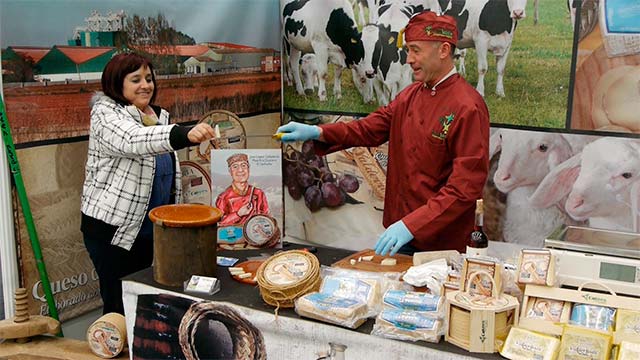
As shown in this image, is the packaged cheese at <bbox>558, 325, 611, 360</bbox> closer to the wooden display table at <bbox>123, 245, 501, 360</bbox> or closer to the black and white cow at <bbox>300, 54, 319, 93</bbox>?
the wooden display table at <bbox>123, 245, 501, 360</bbox>

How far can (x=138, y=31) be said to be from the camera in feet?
10.7

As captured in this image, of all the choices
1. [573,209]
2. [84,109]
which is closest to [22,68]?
[84,109]

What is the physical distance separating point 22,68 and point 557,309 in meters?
2.33

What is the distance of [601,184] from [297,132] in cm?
151

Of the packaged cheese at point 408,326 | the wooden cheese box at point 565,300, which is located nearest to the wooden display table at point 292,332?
the packaged cheese at point 408,326

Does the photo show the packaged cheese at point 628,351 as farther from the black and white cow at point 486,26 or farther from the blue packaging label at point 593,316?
the black and white cow at point 486,26

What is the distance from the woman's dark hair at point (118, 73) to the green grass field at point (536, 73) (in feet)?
5.63

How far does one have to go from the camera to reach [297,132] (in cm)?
280

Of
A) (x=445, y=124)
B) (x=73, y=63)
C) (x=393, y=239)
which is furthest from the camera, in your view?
(x=73, y=63)

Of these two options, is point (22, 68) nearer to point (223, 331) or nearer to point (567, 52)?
point (223, 331)

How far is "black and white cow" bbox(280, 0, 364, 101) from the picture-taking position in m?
3.85

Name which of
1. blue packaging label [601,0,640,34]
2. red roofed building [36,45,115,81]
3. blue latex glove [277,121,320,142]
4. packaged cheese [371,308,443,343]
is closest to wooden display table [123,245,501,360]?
packaged cheese [371,308,443,343]

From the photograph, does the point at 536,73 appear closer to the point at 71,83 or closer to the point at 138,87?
the point at 138,87

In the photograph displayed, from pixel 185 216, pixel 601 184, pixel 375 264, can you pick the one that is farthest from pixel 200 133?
pixel 601 184
